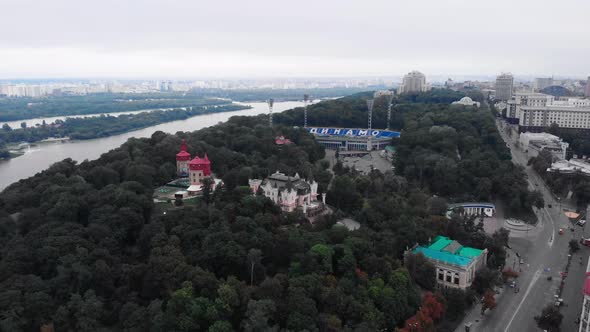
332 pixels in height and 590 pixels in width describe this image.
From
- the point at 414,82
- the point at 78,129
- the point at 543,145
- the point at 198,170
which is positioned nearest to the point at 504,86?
the point at 414,82

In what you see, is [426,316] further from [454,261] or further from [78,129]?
[78,129]

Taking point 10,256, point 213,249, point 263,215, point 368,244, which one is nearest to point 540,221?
point 368,244

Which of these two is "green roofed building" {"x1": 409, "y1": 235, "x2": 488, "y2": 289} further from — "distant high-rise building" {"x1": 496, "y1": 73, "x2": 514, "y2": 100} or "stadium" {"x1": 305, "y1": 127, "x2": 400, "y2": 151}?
"distant high-rise building" {"x1": 496, "y1": 73, "x2": 514, "y2": 100}

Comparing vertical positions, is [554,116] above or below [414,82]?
below

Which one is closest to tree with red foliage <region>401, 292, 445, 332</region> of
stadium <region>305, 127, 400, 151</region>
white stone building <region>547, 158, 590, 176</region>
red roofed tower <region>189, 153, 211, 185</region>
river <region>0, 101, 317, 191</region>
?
red roofed tower <region>189, 153, 211, 185</region>

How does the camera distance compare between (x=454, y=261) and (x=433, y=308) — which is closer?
(x=433, y=308)

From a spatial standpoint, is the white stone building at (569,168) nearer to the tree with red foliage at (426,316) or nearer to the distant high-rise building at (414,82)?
the tree with red foliage at (426,316)
